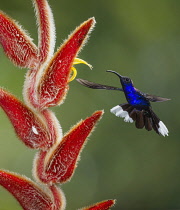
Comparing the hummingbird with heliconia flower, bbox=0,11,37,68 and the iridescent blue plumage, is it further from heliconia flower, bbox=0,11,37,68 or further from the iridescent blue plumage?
heliconia flower, bbox=0,11,37,68

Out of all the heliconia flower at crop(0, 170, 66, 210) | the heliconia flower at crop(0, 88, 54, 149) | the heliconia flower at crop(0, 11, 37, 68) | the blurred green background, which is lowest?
the heliconia flower at crop(0, 170, 66, 210)

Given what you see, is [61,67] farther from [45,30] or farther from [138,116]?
[138,116]

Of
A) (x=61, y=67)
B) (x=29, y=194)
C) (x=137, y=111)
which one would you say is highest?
(x=137, y=111)

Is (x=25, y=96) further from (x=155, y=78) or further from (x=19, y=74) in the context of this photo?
(x=155, y=78)

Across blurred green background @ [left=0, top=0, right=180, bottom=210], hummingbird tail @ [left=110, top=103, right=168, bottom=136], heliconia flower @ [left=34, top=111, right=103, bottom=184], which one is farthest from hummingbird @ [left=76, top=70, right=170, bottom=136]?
blurred green background @ [left=0, top=0, right=180, bottom=210]

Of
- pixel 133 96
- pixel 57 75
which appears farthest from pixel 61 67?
pixel 133 96

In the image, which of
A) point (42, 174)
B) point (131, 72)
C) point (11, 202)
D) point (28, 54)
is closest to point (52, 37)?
point (28, 54)
